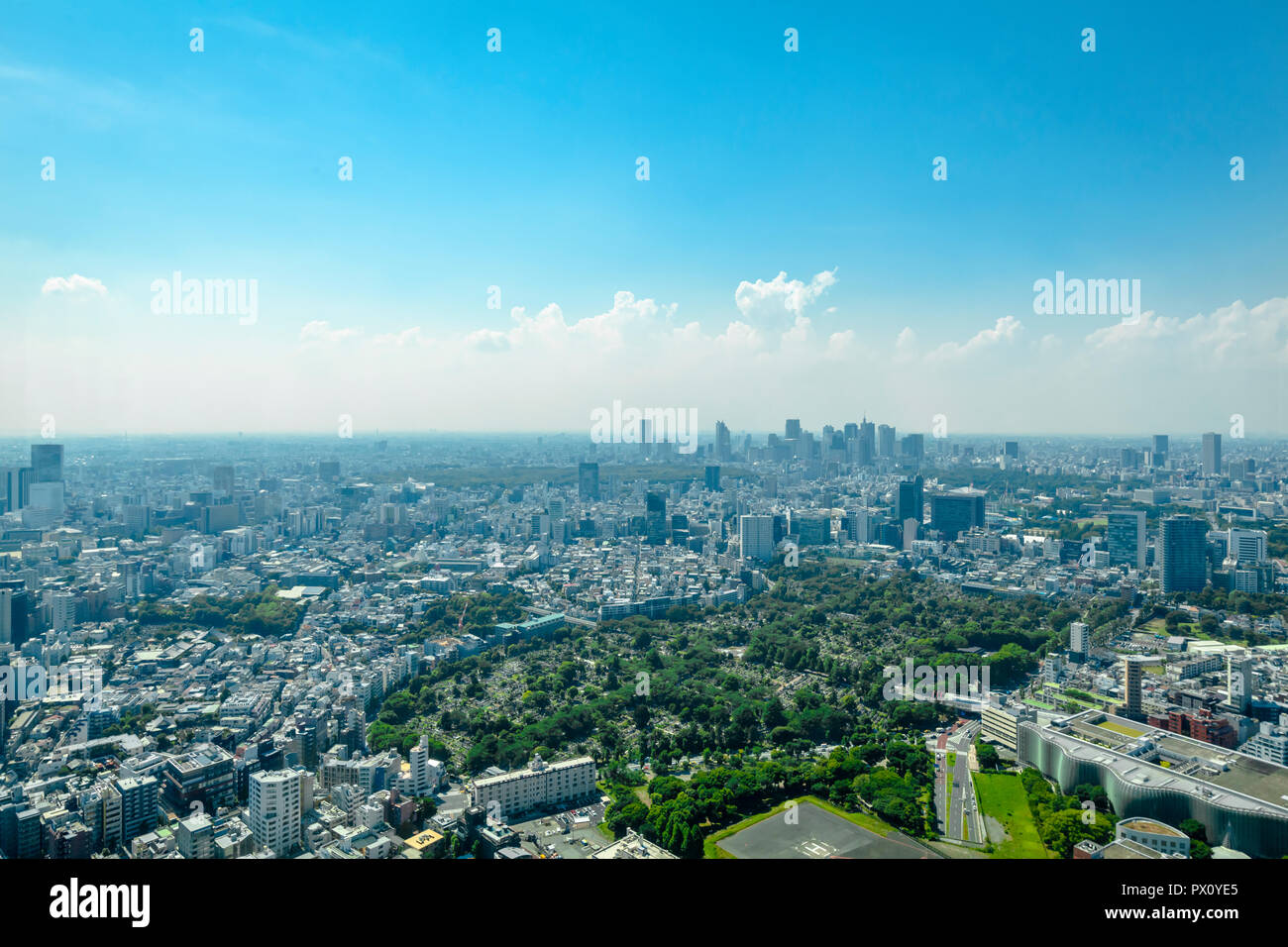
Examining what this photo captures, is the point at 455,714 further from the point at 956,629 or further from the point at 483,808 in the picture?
the point at 956,629

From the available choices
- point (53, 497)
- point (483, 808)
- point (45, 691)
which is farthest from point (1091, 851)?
point (53, 497)

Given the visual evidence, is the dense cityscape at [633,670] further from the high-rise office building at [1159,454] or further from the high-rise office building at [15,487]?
the high-rise office building at [1159,454]

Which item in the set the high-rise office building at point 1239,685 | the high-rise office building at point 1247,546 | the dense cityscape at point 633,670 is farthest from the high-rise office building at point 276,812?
the high-rise office building at point 1247,546

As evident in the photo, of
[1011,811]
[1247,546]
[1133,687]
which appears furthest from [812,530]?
[1011,811]

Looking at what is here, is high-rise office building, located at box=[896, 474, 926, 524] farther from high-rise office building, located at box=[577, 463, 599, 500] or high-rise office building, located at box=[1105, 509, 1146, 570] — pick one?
high-rise office building, located at box=[577, 463, 599, 500]

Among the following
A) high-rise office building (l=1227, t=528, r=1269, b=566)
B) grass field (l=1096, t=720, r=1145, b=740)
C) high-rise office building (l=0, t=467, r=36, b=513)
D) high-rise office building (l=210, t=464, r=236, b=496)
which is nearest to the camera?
grass field (l=1096, t=720, r=1145, b=740)

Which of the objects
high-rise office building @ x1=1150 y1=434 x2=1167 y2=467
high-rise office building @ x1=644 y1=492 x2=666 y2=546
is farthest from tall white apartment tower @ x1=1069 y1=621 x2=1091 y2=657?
high-rise office building @ x1=1150 y1=434 x2=1167 y2=467

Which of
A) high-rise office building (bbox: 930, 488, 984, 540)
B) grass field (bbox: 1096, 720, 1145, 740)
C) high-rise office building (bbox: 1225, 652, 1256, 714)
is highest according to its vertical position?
high-rise office building (bbox: 930, 488, 984, 540)
